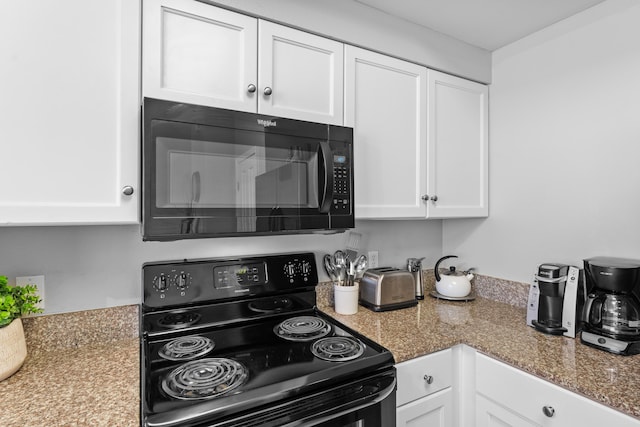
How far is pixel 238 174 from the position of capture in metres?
1.16

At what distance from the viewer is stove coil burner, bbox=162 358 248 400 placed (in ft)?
2.95

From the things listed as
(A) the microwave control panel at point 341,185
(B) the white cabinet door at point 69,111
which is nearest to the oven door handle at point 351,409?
(A) the microwave control panel at point 341,185

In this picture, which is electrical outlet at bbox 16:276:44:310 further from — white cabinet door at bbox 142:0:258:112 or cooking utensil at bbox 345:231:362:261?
cooking utensil at bbox 345:231:362:261

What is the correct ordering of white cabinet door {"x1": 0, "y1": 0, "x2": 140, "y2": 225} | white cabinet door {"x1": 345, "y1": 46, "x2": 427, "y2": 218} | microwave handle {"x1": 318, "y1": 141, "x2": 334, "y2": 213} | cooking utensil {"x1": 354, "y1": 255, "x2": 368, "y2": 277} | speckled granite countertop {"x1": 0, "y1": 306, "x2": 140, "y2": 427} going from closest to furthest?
speckled granite countertop {"x1": 0, "y1": 306, "x2": 140, "y2": 427} → white cabinet door {"x1": 0, "y1": 0, "x2": 140, "y2": 225} → microwave handle {"x1": 318, "y1": 141, "x2": 334, "y2": 213} → white cabinet door {"x1": 345, "y1": 46, "x2": 427, "y2": 218} → cooking utensil {"x1": 354, "y1": 255, "x2": 368, "y2": 277}

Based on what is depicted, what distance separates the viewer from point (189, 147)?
3.57 ft

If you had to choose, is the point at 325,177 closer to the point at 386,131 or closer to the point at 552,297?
the point at 386,131

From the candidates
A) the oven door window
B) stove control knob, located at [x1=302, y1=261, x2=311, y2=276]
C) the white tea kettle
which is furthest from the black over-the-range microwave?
the white tea kettle

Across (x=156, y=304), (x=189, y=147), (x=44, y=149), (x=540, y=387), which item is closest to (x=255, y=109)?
(x=189, y=147)

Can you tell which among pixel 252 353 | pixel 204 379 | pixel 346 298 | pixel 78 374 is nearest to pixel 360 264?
pixel 346 298

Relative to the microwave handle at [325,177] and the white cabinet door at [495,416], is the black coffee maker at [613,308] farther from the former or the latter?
the microwave handle at [325,177]

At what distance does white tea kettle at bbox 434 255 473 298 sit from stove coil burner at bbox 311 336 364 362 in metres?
0.90

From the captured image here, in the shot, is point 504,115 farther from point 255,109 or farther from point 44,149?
point 44,149

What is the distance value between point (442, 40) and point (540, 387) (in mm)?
1596

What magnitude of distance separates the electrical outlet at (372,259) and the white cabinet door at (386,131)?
366 mm
